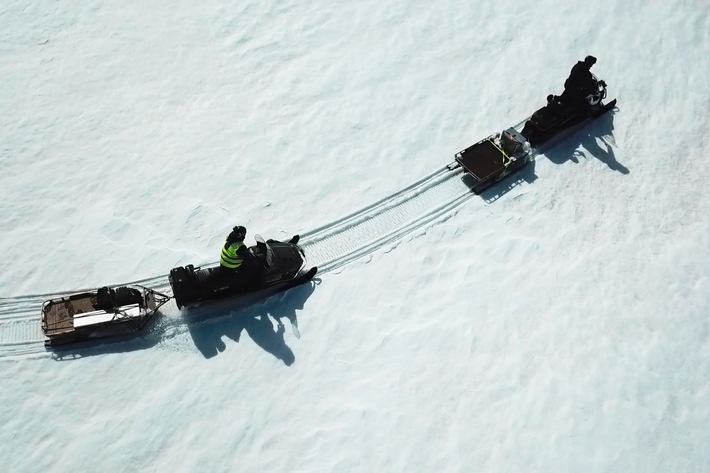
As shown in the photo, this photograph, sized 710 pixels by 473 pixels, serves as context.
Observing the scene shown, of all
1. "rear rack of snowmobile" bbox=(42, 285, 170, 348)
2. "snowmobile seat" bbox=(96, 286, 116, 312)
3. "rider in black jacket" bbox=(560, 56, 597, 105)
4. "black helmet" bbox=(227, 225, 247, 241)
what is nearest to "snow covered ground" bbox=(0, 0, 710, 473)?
"rear rack of snowmobile" bbox=(42, 285, 170, 348)

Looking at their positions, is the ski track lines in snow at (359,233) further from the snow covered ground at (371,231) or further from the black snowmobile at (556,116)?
the black snowmobile at (556,116)

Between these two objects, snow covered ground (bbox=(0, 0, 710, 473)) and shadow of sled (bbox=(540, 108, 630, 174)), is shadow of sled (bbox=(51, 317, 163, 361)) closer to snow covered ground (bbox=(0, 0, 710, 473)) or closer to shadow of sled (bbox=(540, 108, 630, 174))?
snow covered ground (bbox=(0, 0, 710, 473))

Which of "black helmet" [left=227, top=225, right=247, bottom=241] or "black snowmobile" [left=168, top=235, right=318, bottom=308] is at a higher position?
"black helmet" [left=227, top=225, right=247, bottom=241]

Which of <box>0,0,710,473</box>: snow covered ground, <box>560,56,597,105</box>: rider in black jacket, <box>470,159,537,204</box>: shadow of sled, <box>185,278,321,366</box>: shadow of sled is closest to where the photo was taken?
<box>0,0,710,473</box>: snow covered ground

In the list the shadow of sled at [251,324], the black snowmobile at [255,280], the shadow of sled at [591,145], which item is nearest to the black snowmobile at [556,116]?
the shadow of sled at [591,145]

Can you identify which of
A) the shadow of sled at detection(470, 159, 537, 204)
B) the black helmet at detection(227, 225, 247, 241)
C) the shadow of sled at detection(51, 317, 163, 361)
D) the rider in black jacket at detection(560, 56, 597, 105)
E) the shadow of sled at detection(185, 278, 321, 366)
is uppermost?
the rider in black jacket at detection(560, 56, 597, 105)

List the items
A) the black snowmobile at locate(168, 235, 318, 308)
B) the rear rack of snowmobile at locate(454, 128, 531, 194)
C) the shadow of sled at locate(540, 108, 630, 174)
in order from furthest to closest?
the shadow of sled at locate(540, 108, 630, 174), the rear rack of snowmobile at locate(454, 128, 531, 194), the black snowmobile at locate(168, 235, 318, 308)
